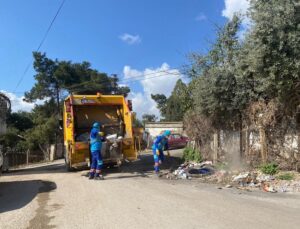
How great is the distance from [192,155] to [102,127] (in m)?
3.75

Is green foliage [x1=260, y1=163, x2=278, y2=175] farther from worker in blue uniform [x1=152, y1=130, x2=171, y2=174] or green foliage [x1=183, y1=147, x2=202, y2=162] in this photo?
green foliage [x1=183, y1=147, x2=202, y2=162]

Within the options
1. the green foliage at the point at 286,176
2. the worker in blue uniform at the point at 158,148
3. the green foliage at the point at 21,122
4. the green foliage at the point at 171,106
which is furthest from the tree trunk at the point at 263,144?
the green foliage at the point at 21,122

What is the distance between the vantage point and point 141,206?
8133 millimetres

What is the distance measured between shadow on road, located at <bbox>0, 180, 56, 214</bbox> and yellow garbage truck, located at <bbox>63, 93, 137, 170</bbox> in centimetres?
190

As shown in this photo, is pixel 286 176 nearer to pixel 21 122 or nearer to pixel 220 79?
pixel 220 79

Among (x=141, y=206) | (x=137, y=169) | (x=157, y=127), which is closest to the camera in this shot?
(x=141, y=206)

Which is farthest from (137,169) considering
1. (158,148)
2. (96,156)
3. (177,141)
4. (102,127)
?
(177,141)

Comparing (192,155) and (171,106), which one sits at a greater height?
(171,106)

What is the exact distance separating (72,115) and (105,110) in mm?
1643

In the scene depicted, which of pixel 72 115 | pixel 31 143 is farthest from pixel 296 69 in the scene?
pixel 31 143

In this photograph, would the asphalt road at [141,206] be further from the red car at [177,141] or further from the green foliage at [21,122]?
the green foliage at [21,122]

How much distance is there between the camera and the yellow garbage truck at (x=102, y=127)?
14.8 m

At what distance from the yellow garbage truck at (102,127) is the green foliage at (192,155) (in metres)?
2.69

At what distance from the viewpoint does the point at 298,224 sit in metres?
6.63
